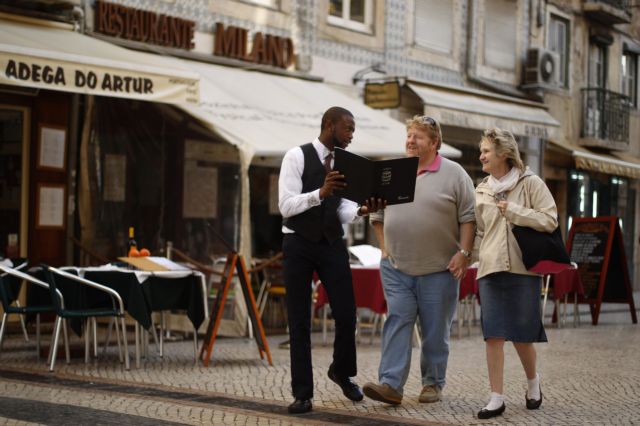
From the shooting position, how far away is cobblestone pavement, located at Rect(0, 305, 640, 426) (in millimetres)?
7355

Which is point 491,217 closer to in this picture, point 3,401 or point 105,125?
point 3,401

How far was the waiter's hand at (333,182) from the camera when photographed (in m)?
7.23

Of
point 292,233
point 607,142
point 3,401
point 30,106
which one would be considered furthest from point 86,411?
point 607,142

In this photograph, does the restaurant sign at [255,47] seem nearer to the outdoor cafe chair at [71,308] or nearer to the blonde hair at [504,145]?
the outdoor cafe chair at [71,308]

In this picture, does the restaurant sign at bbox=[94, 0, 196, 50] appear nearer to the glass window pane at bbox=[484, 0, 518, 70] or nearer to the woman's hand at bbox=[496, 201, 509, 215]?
the woman's hand at bbox=[496, 201, 509, 215]

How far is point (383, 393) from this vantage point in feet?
25.1

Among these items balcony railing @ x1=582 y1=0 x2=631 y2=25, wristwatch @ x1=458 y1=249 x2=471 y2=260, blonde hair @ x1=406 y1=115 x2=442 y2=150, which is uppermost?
balcony railing @ x1=582 y1=0 x2=631 y2=25

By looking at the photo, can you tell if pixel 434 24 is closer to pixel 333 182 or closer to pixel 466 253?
pixel 466 253

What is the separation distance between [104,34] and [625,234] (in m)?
17.8

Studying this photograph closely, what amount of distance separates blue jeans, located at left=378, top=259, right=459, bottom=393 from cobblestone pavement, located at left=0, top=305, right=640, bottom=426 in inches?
10.3

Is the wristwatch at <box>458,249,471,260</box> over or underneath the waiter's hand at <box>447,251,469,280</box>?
over

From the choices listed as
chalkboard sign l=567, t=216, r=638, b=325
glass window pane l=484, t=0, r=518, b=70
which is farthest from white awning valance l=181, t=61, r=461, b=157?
glass window pane l=484, t=0, r=518, b=70

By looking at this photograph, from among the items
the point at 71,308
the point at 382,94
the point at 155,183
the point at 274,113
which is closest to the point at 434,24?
the point at 382,94

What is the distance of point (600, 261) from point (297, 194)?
31.8 ft
